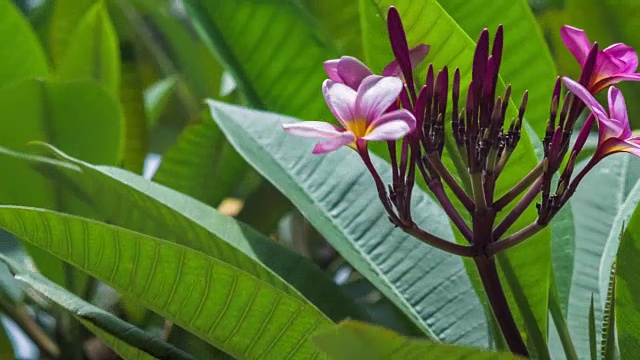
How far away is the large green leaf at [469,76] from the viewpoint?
1.64ft

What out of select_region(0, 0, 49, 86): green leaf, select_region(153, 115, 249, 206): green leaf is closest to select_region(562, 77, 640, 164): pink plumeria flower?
select_region(153, 115, 249, 206): green leaf

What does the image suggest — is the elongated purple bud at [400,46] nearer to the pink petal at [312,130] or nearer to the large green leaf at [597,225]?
the pink petal at [312,130]

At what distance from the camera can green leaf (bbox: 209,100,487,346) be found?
56 cm

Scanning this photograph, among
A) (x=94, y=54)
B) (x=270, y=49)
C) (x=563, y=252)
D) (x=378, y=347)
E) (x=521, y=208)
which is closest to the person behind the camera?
(x=378, y=347)

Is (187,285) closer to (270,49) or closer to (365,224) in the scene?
(365,224)

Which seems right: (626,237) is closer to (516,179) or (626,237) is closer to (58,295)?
(516,179)

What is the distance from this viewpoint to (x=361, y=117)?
1.36 ft

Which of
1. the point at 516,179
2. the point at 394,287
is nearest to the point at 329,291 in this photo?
the point at 394,287

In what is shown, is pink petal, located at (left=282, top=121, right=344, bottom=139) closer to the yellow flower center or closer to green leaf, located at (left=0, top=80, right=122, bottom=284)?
the yellow flower center

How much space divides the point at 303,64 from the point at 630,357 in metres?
0.34

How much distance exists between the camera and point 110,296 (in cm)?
78

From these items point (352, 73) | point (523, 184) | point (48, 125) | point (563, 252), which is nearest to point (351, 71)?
point (352, 73)

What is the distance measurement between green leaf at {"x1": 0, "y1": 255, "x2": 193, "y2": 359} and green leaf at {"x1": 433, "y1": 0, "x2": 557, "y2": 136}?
29 cm

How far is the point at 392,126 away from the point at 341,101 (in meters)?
0.04
